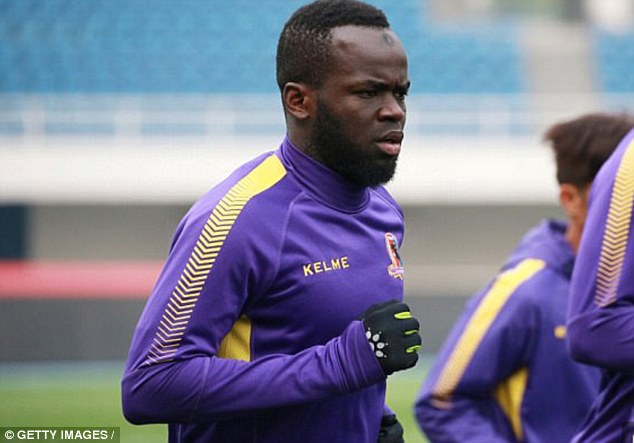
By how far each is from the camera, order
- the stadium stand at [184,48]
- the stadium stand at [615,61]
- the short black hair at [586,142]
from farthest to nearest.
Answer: the stadium stand at [615,61] → the stadium stand at [184,48] → the short black hair at [586,142]

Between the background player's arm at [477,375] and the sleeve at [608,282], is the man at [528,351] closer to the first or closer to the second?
the background player's arm at [477,375]

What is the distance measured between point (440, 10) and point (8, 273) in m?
9.29

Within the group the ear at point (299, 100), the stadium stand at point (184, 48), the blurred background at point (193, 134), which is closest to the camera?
the ear at point (299, 100)

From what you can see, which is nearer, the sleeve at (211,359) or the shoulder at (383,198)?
the sleeve at (211,359)

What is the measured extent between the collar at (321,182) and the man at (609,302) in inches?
21.3

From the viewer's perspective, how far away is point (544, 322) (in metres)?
3.26

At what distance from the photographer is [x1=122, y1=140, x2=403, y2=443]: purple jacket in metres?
2.20

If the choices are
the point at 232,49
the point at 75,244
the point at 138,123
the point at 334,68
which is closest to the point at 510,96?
the point at 232,49

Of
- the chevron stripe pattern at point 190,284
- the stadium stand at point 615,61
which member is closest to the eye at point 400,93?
the chevron stripe pattern at point 190,284

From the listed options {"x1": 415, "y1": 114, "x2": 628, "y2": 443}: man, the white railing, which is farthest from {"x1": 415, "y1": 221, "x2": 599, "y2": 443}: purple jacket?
the white railing

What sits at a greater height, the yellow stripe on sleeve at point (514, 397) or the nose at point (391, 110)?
the nose at point (391, 110)

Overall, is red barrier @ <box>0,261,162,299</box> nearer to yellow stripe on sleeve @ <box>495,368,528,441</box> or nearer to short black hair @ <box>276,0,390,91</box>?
yellow stripe on sleeve @ <box>495,368,528,441</box>

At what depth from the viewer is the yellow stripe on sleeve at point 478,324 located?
10.9ft

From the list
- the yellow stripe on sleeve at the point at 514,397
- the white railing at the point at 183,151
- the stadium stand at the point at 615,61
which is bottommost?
the white railing at the point at 183,151
